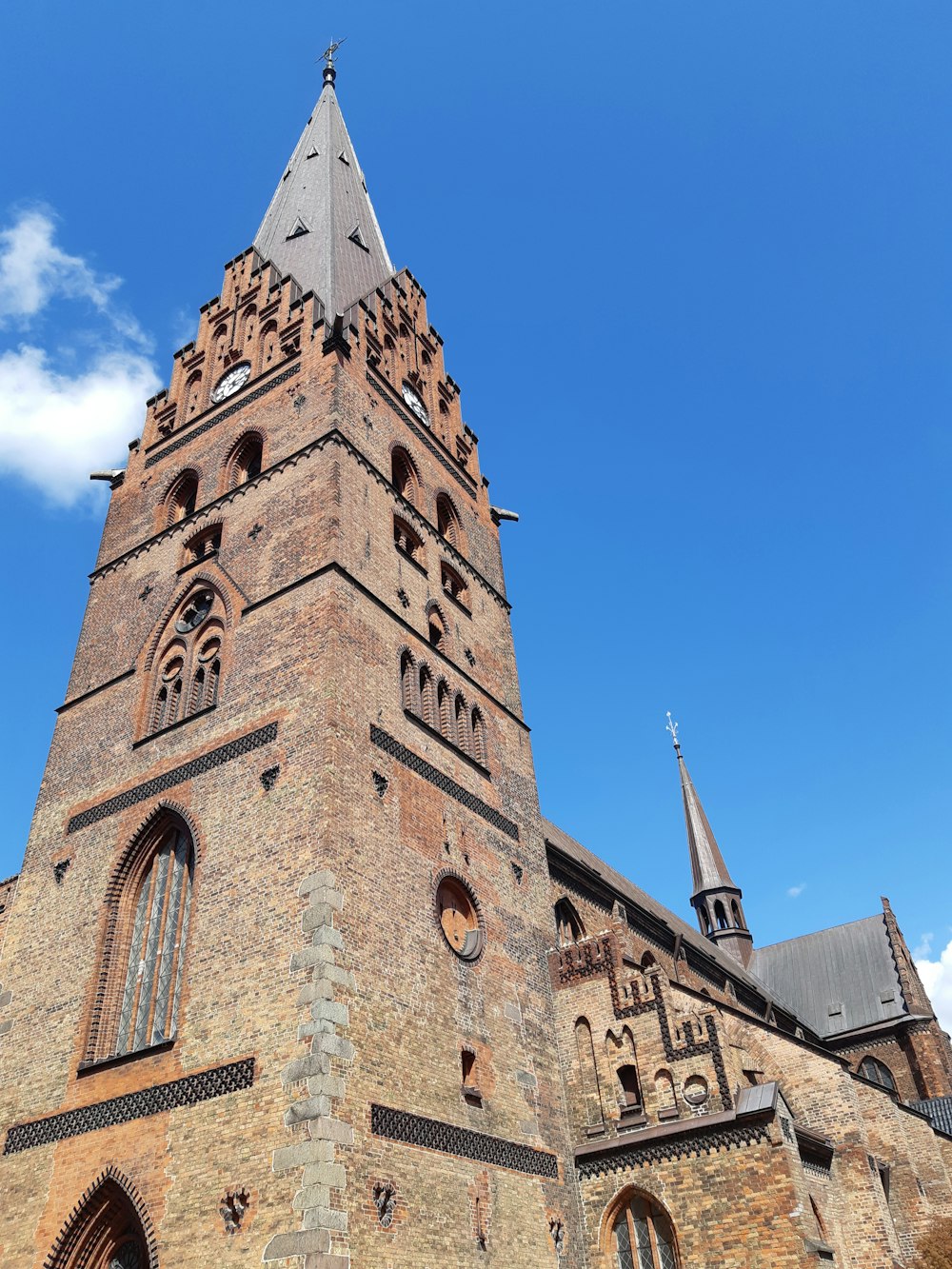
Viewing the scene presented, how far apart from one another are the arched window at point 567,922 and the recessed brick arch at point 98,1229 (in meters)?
11.7

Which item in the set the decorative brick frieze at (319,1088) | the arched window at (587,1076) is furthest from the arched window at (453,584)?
the decorative brick frieze at (319,1088)

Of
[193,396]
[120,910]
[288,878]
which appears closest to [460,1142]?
[288,878]

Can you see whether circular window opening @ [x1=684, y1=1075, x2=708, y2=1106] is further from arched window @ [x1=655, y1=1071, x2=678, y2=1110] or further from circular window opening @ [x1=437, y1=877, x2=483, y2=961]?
circular window opening @ [x1=437, y1=877, x2=483, y2=961]

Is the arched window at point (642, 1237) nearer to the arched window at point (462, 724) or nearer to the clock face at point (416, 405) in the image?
the arched window at point (462, 724)

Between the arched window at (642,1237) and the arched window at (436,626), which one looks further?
the arched window at (436,626)

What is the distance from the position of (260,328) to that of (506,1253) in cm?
1944

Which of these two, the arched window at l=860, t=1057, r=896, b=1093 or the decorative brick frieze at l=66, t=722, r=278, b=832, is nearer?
the decorative brick frieze at l=66, t=722, r=278, b=832

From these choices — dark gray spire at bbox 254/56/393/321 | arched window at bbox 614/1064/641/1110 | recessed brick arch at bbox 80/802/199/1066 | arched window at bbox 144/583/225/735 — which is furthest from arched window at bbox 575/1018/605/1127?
dark gray spire at bbox 254/56/393/321

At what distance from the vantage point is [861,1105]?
2261 centimetres

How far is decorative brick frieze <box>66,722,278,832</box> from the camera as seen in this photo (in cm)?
1523

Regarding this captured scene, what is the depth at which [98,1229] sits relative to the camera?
12.8 m

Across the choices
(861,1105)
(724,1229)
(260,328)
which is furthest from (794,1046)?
(260,328)

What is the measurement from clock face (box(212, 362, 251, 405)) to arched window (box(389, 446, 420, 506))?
4.11 m

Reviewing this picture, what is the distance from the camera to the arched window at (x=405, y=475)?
21594 mm
